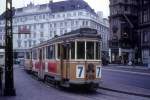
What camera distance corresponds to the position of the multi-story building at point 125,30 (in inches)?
3029

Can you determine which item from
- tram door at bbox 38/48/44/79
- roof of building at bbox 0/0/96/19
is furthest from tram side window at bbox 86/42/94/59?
roof of building at bbox 0/0/96/19

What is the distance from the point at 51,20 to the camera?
4380 inches

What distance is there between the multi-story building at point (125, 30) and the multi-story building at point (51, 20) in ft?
69.4

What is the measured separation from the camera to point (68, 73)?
20328 mm

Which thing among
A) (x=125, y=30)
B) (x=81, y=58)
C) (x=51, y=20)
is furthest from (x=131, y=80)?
(x=51, y=20)

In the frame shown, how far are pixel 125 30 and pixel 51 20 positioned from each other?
3591 cm

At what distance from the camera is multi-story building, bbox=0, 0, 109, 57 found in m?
106

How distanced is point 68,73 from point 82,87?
7.97 ft

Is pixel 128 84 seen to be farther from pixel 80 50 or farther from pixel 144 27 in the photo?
pixel 144 27

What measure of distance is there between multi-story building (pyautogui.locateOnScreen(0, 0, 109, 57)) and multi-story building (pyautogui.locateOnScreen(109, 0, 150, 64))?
21.1m

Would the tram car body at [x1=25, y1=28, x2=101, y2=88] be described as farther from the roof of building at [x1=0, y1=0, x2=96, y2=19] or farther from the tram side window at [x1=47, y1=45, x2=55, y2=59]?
the roof of building at [x1=0, y1=0, x2=96, y2=19]

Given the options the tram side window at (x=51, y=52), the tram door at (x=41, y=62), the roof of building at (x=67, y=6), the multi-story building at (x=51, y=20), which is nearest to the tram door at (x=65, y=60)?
the tram side window at (x=51, y=52)

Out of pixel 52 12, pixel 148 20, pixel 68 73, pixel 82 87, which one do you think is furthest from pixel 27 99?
pixel 52 12

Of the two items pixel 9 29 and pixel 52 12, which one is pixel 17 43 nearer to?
pixel 52 12
